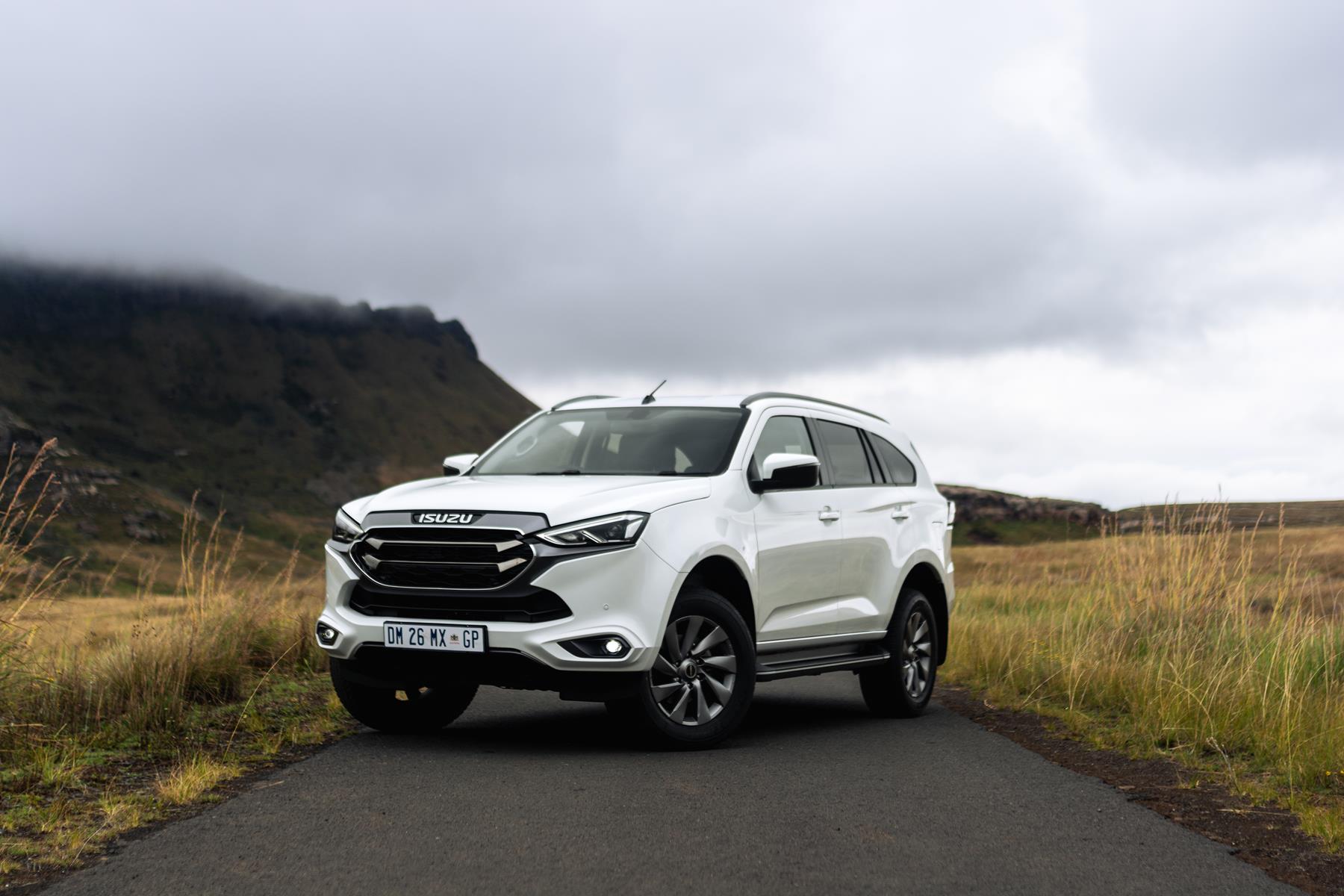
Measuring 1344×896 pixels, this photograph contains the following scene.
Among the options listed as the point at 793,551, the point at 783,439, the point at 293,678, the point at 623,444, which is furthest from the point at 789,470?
the point at 293,678

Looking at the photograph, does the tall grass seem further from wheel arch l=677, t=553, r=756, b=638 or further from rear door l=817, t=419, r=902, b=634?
rear door l=817, t=419, r=902, b=634

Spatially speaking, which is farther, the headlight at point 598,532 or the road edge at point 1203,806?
the headlight at point 598,532

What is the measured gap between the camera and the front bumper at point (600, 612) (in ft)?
23.9

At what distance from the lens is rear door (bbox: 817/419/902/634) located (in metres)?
9.46

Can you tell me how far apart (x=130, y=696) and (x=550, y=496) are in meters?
3.01

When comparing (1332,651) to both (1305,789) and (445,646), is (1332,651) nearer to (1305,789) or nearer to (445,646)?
(1305,789)

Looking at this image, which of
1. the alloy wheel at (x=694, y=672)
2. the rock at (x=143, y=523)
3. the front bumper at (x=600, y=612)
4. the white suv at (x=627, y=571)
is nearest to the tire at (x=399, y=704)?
the white suv at (x=627, y=571)

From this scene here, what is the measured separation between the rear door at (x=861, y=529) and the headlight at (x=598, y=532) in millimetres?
2289

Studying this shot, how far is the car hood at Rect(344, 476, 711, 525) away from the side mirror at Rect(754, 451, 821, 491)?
15.8 inches

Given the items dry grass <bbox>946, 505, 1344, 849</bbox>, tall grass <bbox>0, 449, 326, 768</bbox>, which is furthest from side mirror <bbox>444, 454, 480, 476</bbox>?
dry grass <bbox>946, 505, 1344, 849</bbox>

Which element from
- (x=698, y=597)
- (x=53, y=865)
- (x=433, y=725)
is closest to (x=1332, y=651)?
(x=698, y=597)

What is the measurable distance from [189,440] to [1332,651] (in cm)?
18911

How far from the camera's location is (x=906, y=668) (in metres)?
10.2

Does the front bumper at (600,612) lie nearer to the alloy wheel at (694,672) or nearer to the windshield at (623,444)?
the alloy wheel at (694,672)
